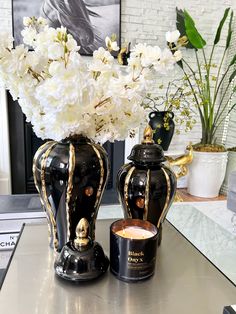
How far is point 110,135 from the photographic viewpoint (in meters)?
0.76

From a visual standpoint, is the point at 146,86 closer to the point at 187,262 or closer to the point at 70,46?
the point at 70,46

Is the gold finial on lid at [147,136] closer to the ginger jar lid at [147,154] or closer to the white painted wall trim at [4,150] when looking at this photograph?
the ginger jar lid at [147,154]

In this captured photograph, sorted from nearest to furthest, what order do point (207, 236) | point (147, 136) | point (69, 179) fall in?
point (69, 179) < point (147, 136) < point (207, 236)

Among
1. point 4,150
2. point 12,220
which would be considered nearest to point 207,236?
point 12,220

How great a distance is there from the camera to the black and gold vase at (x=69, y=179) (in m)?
0.71

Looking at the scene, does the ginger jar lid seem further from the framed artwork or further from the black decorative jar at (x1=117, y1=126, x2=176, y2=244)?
the framed artwork

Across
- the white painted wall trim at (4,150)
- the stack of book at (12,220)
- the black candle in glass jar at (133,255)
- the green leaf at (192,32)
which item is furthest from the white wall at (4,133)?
the black candle in glass jar at (133,255)

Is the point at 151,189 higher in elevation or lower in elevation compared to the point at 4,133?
higher

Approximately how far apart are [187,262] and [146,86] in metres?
0.48

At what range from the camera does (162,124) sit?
2.99 m

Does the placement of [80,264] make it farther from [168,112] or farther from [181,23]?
[181,23]

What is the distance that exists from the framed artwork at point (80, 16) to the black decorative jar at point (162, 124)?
982mm

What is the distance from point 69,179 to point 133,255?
0.79 feet

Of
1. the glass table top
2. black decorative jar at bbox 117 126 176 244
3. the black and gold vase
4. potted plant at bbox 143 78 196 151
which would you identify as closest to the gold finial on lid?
black decorative jar at bbox 117 126 176 244
